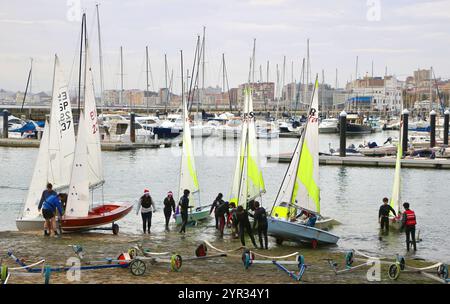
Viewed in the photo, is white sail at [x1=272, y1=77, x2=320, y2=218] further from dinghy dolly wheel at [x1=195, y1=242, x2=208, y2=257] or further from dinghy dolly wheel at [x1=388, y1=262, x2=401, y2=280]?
dinghy dolly wheel at [x1=388, y1=262, x2=401, y2=280]

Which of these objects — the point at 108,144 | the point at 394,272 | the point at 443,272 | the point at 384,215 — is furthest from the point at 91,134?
the point at 108,144

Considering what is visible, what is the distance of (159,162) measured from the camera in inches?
2162

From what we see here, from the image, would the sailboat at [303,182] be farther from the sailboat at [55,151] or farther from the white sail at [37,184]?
the white sail at [37,184]

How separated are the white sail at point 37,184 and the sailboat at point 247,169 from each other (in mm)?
6783

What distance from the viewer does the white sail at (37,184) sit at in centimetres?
2072

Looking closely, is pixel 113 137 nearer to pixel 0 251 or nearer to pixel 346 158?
pixel 346 158

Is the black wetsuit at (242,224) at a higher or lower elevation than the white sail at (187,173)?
lower

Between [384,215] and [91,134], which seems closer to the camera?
[91,134]

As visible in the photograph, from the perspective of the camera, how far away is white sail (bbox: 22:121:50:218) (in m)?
20.7

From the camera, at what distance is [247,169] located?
79.4 ft

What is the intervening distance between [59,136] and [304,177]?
8.16 metres

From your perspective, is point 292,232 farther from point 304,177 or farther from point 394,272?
point 394,272

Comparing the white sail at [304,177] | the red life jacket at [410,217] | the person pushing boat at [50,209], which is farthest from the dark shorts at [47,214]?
the red life jacket at [410,217]

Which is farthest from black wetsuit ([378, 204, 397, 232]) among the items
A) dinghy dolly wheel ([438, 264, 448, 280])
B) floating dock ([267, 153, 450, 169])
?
floating dock ([267, 153, 450, 169])
